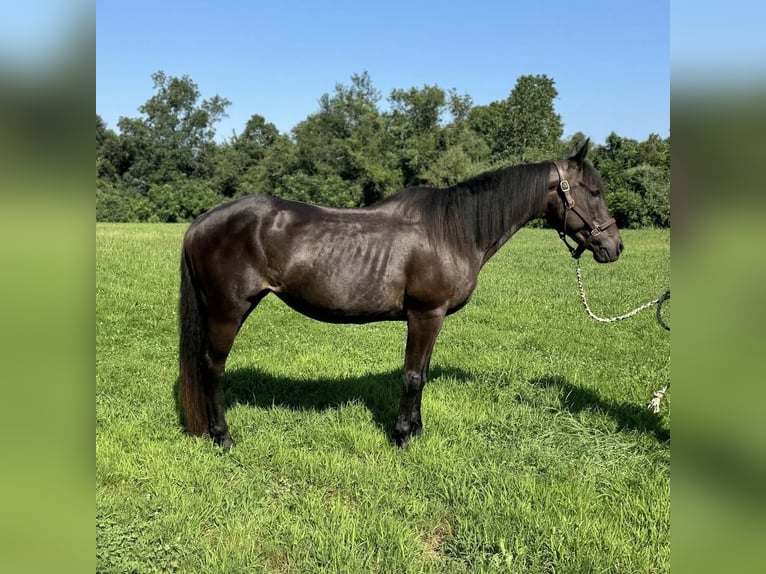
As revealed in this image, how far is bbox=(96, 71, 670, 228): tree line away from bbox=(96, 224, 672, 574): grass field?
2901 centimetres

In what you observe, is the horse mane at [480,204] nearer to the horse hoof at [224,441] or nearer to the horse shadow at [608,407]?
the horse shadow at [608,407]

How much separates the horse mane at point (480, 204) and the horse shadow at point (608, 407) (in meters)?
1.95

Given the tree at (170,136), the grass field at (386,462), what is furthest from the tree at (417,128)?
the grass field at (386,462)

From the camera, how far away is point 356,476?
3.59 meters

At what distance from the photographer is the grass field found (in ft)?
9.31

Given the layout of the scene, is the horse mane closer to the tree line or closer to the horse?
the horse

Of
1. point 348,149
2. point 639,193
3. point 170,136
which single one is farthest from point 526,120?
point 170,136

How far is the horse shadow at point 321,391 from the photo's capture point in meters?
4.85

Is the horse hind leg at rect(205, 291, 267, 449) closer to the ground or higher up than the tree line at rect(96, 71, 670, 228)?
closer to the ground

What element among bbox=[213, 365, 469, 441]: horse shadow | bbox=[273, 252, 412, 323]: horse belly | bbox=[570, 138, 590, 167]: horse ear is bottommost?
bbox=[213, 365, 469, 441]: horse shadow

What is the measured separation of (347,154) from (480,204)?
4378 centimetres

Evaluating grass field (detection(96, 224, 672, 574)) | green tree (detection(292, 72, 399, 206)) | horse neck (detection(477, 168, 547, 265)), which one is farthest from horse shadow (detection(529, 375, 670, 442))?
green tree (detection(292, 72, 399, 206))
